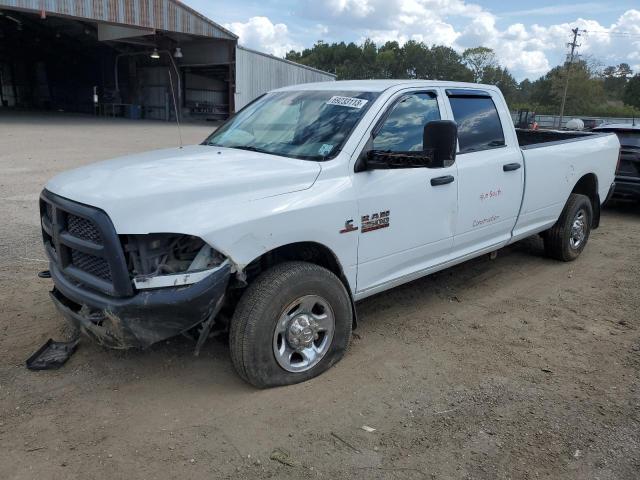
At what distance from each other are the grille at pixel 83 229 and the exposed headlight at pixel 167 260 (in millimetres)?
210

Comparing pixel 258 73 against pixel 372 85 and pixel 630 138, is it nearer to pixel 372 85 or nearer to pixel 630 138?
pixel 630 138

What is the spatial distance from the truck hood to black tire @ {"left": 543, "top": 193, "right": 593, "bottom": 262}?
3846mm

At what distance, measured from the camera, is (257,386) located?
3.35 meters

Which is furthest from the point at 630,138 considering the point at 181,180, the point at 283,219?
the point at 181,180

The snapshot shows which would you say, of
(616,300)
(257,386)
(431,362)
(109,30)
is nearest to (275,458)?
(257,386)

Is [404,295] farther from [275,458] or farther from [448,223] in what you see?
[275,458]

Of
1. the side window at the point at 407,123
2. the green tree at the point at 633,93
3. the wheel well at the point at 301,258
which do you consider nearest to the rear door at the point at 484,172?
the side window at the point at 407,123

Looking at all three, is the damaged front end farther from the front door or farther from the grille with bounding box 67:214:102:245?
the front door

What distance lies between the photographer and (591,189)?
6582 mm

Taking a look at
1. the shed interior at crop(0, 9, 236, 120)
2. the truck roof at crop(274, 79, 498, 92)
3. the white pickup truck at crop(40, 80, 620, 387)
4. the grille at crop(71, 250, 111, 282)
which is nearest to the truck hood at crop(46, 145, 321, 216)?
the white pickup truck at crop(40, 80, 620, 387)

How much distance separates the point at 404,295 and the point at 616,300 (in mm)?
2087

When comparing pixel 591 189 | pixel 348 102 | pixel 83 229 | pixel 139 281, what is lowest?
pixel 139 281

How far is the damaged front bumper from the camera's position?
114 inches

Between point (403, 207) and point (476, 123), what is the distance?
142 cm
